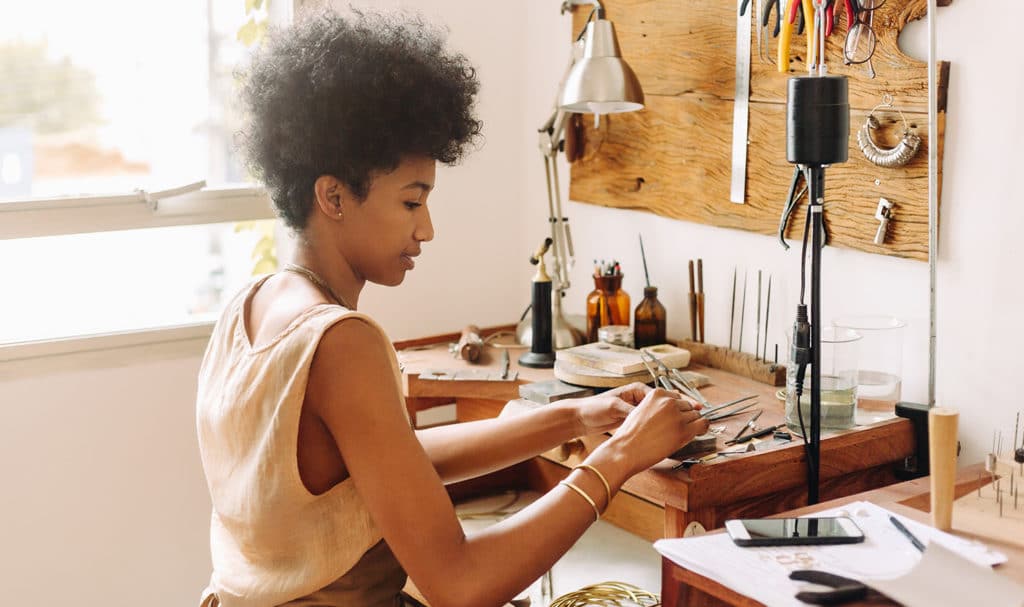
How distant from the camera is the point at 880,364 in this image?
1923mm

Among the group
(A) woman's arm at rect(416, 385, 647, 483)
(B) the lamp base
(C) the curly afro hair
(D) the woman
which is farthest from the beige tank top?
(B) the lamp base

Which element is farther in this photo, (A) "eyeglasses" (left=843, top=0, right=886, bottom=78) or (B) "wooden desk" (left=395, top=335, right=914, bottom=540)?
(A) "eyeglasses" (left=843, top=0, right=886, bottom=78)

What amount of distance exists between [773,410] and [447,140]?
77 cm

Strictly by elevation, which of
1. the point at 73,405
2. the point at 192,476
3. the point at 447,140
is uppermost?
the point at 447,140

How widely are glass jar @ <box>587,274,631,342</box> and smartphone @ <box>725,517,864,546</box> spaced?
0.98 m

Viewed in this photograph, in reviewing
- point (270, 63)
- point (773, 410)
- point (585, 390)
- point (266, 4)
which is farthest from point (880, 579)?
point (266, 4)

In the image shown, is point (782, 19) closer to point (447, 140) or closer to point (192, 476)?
point (447, 140)

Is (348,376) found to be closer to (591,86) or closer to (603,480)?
(603,480)

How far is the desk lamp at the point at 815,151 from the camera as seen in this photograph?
1670mm

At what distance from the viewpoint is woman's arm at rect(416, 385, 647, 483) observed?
178cm

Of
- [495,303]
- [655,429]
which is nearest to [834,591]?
[655,429]

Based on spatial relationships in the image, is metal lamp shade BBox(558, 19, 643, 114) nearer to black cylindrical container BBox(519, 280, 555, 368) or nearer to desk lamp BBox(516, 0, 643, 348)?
desk lamp BBox(516, 0, 643, 348)

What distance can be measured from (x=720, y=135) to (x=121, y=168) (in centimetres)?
135

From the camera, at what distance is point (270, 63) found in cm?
158
